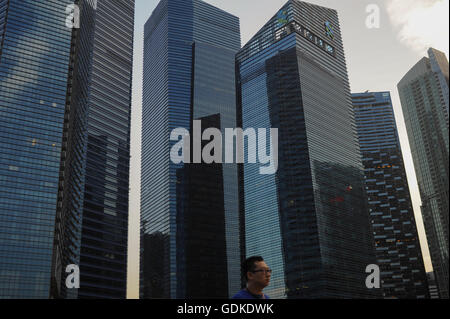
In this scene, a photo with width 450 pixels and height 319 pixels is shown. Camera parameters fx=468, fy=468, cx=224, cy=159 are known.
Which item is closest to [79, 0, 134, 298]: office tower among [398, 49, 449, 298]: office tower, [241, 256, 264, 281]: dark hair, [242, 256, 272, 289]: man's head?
[398, 49, 449, 298]: office tower

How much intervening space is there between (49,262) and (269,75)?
110889 mm

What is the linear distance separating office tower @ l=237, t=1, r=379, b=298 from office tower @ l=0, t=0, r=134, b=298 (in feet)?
193

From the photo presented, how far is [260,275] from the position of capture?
7.88 meters

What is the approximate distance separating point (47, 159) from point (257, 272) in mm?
131485

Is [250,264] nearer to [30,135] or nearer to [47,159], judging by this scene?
[47,159]

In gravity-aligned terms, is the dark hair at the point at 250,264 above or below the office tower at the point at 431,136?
below

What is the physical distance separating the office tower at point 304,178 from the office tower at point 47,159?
193ft

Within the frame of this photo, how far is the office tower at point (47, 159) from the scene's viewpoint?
119m

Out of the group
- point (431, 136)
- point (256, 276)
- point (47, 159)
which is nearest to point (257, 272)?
point (256, 276)

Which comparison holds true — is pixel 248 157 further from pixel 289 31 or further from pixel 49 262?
pixel 49 262

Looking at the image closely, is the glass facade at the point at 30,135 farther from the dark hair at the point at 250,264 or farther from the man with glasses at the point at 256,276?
the man with glasses at the point at 256,276

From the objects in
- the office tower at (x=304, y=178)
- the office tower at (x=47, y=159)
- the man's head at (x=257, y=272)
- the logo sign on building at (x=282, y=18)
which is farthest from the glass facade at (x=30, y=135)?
the man's head at (x=257, y=272)

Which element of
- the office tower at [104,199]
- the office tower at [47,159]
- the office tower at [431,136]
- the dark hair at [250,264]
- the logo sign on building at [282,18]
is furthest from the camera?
the logo sign on building at [282,18]
